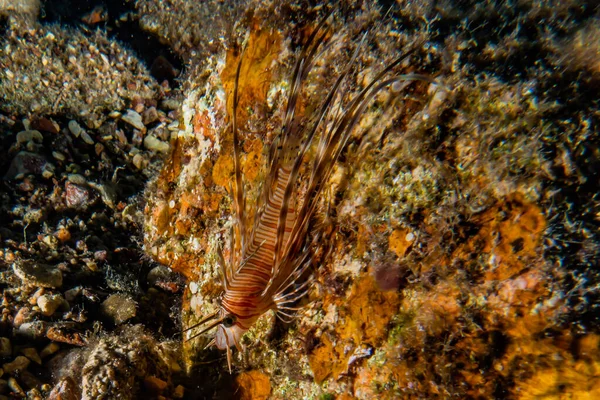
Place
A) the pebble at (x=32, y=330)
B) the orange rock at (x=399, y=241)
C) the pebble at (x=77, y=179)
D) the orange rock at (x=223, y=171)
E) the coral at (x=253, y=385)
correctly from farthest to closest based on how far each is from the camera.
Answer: the pebble at (x=77, y=179)
the orange rock at (x=223, y=171)
the pebble at (x=32, y=330)
the coral at (x=253, y=385)
the orange rock at (x=399, y=241)

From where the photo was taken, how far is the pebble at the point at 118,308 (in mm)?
3180

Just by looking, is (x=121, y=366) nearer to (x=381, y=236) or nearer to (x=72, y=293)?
(x=72, y=293)

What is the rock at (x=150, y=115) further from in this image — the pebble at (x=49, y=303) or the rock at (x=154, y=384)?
the rock at (x=154, y=384)

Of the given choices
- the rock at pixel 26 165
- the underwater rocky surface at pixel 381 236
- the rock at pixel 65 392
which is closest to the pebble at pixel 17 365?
the underwater rocky surface at pixel 381 236

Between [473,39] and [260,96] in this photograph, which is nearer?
[473,39]

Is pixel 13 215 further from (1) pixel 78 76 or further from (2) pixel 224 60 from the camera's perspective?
(2) pixel 224 60

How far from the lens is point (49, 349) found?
8.96 ft

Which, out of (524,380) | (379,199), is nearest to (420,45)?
(379,199)

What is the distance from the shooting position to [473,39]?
177 cm

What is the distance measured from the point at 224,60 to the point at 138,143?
Result: 282 cm

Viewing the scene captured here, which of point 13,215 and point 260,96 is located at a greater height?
point 260,96

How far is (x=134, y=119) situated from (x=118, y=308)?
10.9 ft

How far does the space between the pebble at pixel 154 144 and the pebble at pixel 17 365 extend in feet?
11.1

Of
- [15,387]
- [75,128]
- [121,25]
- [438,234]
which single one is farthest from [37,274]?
[121,25]
